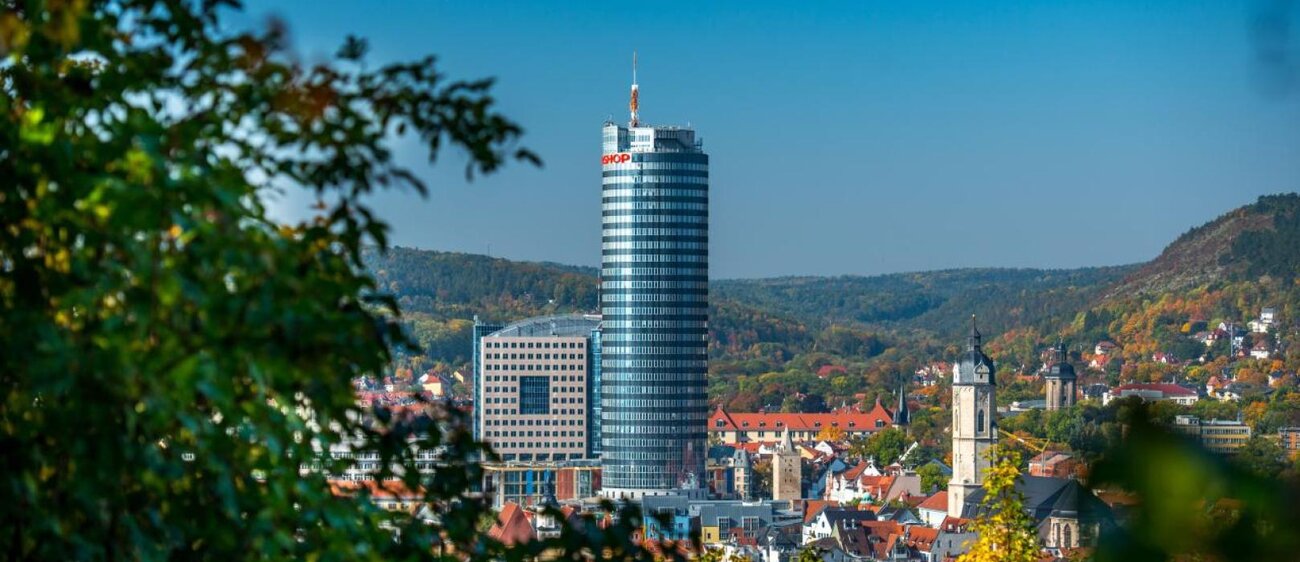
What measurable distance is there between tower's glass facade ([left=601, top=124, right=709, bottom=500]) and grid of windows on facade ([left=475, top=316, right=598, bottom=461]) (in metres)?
8.35

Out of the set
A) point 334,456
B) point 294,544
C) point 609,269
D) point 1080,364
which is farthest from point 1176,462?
point 1080,364

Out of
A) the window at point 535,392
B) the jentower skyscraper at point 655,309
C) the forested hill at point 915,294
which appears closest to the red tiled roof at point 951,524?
the jentower skyscraper at point 655,309

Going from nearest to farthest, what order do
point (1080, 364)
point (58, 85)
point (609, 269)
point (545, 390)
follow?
point (58, 85) → point (609, 269) → point (545, 390) → point (1080, 364)

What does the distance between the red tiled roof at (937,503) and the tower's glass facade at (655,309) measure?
6.67 metres

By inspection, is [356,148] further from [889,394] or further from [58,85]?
[889,394]

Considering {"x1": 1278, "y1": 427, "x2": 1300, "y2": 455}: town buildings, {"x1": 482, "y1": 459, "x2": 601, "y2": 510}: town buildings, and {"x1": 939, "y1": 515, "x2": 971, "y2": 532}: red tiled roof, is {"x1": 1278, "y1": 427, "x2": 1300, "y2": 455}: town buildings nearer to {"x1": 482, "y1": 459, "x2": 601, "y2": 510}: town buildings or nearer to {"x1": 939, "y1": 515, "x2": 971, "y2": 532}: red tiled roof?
{"x1": 939, "y1": 515, "x2": 971, "y2": 532}: red tiled roof

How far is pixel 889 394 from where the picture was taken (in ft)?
292

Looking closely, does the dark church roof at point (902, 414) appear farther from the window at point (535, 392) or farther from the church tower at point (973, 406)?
the church tower at point (973, 406)

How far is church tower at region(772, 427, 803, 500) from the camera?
62.1 metres

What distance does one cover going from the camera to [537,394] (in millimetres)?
62844

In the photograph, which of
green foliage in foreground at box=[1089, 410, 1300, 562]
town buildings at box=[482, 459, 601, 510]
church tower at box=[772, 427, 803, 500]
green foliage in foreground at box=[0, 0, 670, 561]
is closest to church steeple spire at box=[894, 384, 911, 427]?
church tower at box=[772, 427, 803, 500]

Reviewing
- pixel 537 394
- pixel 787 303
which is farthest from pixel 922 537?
pixel 787 303

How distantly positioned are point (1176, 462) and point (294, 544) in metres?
1.50

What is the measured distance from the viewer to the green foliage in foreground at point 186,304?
6.48 ft
